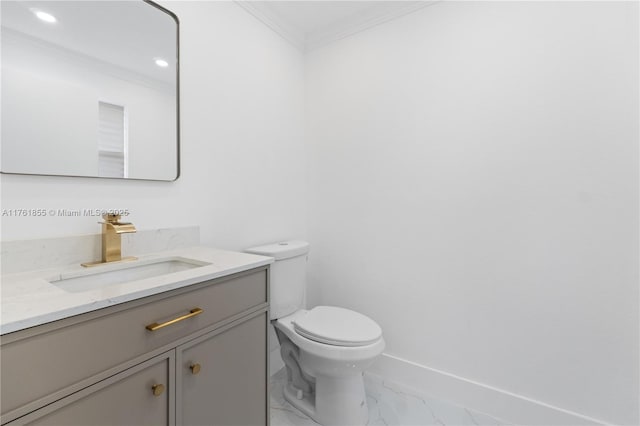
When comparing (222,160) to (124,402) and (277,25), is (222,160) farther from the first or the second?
(124,402)

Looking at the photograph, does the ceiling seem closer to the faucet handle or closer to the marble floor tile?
the faucet handle

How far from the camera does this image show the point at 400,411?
62.2 inches

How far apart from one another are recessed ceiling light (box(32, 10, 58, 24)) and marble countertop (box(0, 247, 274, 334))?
854 mm

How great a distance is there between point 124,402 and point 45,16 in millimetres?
1270

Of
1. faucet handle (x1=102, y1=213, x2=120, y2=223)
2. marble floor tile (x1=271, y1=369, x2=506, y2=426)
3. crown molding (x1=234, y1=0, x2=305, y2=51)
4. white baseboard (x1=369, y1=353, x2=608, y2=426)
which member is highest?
crown molding (x1=234, y1=0, x2=305, y2=51)

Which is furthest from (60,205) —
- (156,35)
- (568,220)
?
(568,220)

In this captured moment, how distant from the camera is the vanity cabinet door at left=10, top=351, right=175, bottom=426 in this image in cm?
64

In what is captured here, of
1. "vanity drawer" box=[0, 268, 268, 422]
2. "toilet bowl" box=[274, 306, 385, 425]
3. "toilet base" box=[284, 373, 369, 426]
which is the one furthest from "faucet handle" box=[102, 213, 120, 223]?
"toilet base" box=[284, 373, 369, 426]

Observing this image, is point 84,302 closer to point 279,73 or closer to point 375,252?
point 375,252

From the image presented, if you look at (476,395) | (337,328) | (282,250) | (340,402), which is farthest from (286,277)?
(476,395)

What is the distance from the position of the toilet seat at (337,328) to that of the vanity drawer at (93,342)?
22.3 inches

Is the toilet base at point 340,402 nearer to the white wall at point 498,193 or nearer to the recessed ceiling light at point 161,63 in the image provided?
the white wall at point 498,193

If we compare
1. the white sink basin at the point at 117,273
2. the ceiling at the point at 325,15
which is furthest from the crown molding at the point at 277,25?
the white sink basin at the point at 117,273

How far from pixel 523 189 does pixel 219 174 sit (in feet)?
5.03
